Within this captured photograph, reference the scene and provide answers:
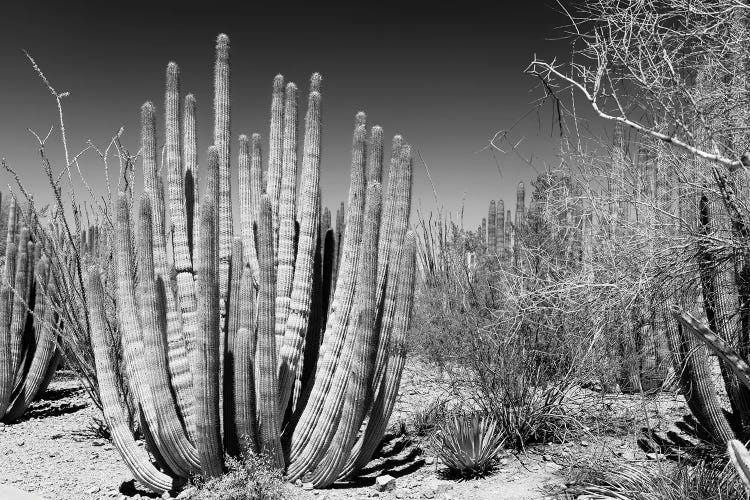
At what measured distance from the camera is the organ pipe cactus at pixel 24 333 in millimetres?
7324

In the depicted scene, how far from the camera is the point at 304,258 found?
5.30 m

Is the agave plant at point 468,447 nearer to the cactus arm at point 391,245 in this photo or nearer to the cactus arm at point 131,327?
the cactus arm at point 391,245

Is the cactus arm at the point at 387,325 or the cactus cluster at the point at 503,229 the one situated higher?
the cactus cluster at the point at 503,229

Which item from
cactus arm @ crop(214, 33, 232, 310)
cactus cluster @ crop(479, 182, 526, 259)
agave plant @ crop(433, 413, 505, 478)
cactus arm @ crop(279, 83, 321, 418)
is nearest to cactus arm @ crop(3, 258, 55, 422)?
cactus arm @ crop(214, 33, 232, 310)

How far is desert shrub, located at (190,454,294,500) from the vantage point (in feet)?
13.7

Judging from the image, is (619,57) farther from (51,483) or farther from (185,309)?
(51,483)

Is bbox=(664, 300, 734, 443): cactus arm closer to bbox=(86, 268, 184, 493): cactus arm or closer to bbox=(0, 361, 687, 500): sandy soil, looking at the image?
bbox=(0, 361, 687, 500): sandy soil

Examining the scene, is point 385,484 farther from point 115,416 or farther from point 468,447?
point 115,416

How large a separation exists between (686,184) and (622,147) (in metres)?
0.96

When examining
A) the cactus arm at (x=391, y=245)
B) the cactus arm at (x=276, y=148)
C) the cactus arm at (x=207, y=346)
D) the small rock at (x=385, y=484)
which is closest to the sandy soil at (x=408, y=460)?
the small rock at (x=385, y=484)

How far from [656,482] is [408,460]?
2196mm

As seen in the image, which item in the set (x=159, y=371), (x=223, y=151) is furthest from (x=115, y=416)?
(x=223, y=151)

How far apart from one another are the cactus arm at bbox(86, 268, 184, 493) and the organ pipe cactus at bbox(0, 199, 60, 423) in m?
2.58

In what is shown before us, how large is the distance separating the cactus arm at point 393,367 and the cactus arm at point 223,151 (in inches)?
67.1
